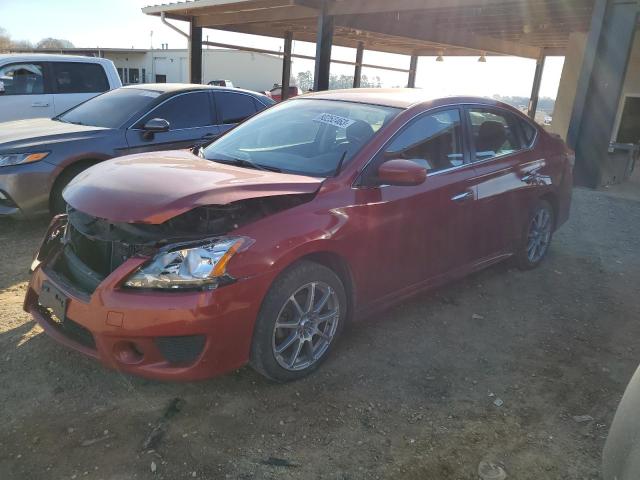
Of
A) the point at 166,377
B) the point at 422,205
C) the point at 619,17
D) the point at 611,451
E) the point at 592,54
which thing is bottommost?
the point at 166,377

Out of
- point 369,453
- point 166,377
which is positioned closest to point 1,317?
point 166,377

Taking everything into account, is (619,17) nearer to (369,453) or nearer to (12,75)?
(369,453)

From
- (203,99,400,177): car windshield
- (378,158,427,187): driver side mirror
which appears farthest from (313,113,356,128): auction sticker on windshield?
(378,158,427,187): driver side mirror

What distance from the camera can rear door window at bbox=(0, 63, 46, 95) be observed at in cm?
800

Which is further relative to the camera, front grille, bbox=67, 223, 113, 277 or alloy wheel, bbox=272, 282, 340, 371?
alloy wheel, bbox=272, 282, 340, 371

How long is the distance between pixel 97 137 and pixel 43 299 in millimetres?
3107

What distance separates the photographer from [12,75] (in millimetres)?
8047

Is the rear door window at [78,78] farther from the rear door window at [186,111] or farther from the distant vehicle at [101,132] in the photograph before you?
the rear door window at [186,111]

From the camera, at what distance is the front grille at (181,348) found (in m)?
2.55

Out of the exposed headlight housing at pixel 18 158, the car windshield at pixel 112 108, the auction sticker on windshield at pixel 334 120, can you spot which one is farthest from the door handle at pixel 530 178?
the exposed headlight housing at pixel 18 158

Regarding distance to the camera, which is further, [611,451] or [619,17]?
[619,17]

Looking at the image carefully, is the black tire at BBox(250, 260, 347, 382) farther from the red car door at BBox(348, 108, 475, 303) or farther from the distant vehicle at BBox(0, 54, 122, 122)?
the distant vehicle at BBox(0, 54, 122, 122)

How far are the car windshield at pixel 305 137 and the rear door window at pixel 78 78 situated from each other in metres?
5.55

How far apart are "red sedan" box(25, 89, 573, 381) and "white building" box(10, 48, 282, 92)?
38117mm
